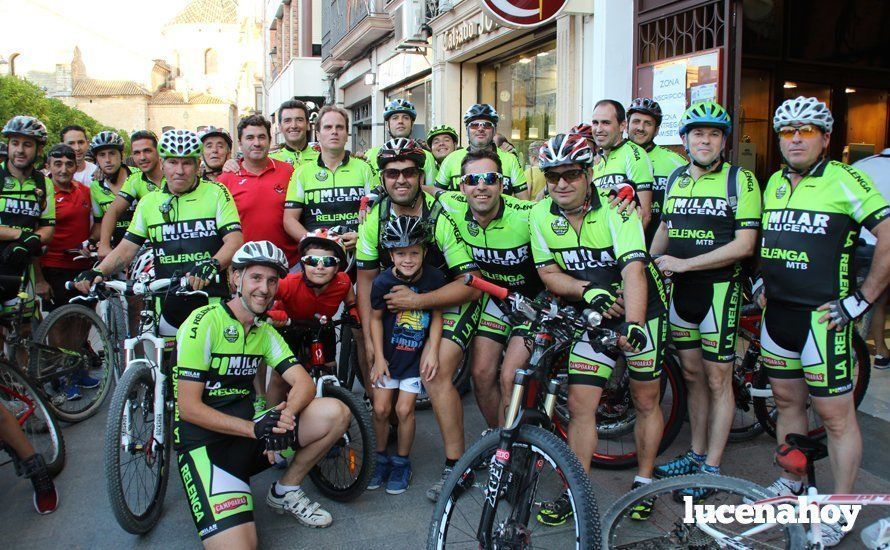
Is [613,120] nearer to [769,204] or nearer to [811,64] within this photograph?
[769,204]

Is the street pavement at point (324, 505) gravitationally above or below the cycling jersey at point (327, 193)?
below

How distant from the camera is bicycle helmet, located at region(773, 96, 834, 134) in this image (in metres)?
3.59

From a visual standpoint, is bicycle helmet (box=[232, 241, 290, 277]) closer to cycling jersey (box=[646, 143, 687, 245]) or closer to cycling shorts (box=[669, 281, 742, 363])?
cycling shorts (box=[669, 281, 742, 363])

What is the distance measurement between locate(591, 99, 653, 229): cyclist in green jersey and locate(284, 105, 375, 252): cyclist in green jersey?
1846mm

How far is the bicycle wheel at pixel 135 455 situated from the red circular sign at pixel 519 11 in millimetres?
6158

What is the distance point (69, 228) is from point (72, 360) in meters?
1.30

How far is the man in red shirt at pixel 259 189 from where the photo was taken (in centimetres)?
577

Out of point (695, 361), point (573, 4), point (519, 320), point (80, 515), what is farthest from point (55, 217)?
point (573, 4)

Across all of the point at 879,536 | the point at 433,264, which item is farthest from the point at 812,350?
the point at 433,264

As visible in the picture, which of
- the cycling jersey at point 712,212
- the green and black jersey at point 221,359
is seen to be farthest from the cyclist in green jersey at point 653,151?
the green and black jersey at point 221,359

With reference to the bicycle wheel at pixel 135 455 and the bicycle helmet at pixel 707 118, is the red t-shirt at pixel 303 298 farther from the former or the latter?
the bicycle helmet at pixel 707 118

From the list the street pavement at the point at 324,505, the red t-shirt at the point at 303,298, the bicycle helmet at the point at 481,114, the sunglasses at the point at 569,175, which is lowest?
the street pavement at the point at 324,505

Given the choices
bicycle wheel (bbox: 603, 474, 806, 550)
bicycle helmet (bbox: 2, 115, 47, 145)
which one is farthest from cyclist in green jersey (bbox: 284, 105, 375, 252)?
bicycle wheel (bbox: 603, 474, 806, 550)

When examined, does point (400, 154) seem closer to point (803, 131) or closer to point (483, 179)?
point (483, 179)
